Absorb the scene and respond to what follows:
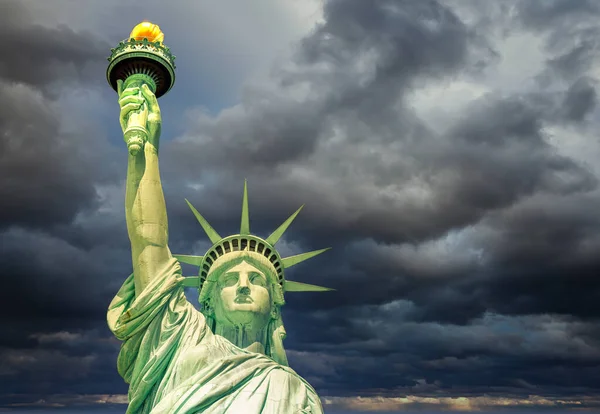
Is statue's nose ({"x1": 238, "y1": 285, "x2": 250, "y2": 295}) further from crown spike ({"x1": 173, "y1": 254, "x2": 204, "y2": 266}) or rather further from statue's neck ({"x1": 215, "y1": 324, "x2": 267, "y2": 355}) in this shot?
crown spike ({"x1": 173, "y1": 254, "x2": 204, "y2": 266})

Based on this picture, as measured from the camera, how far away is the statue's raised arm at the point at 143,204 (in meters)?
13.7

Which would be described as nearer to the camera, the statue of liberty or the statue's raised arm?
the statue of liberty

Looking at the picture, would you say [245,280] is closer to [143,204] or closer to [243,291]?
[243,291]

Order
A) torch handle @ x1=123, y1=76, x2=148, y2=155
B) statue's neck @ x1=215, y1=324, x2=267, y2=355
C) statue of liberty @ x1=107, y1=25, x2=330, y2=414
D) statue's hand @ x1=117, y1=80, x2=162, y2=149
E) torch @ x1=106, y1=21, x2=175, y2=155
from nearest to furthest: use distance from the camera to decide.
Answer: statue of liberty @ x1=107, y1=25, x2=330, y2=414 < torch handle @ x1=123, y1=76, x2=148, y2=155 < statue's hand @ x1=117, y1=80, x2=162, y2=149 < torch @ x1=106, y1=21, x2=175, y2=155 < statue's neck @ x1=215, y1=324, x2=267, y2=355

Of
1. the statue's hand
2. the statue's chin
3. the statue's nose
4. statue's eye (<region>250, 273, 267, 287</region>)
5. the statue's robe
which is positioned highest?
the statue's hand

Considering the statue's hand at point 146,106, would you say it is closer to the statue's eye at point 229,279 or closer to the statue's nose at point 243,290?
the statue's eye at point 229,279

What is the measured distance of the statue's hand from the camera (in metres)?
14.0

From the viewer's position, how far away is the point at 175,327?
13.5 m

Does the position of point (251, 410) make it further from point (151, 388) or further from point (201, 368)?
point (151, 388)

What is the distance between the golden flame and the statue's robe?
5155 millimetres

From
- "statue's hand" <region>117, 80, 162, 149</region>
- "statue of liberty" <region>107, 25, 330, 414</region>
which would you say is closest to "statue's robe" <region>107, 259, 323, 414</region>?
"statue of liberty" <region>107, 25, 330, 414</region>

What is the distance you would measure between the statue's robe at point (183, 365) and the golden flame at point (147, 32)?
5155 millimetres

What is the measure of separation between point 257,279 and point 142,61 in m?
5.63

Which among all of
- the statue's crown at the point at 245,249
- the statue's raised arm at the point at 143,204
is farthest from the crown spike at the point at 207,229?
the statue's raised arm at the point at 143,204
